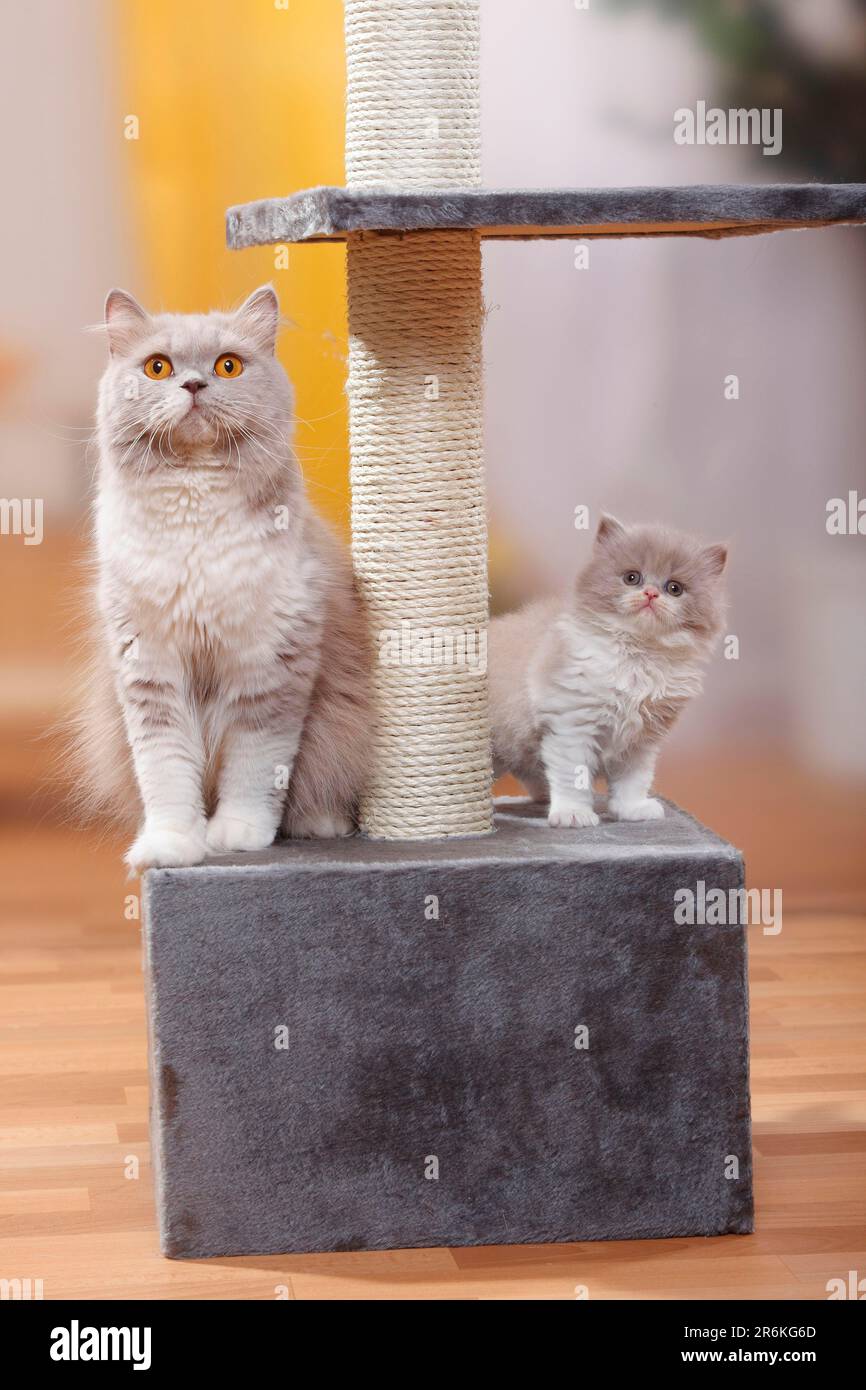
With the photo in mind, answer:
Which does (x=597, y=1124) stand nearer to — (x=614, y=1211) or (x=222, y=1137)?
(x=614, y=1211)

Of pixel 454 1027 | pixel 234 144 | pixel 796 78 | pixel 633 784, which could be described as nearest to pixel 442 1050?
pixel 454 1027

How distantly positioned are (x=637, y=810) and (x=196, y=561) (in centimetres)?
61

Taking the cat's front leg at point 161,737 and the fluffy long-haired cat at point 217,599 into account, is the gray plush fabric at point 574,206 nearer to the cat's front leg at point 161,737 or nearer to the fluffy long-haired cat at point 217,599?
the fluffy long-haired cat at point 217,599

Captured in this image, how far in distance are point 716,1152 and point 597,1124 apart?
0.13 meters

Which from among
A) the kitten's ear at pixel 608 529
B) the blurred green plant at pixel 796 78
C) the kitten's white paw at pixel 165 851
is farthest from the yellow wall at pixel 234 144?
the kitten's white paw at pixel 165 851

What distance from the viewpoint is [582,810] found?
2.02 m

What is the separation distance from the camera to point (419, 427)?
1928mm

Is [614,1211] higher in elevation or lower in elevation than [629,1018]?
lower

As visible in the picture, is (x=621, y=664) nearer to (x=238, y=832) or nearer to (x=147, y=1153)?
(x=238, y=832)

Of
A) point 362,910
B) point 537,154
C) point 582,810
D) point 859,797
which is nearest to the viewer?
point 362,910

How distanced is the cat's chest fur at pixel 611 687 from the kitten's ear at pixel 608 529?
0.11m

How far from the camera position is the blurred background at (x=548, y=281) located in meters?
3.03

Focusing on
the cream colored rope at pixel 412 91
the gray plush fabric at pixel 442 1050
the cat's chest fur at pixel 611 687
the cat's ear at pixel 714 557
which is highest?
the cream colored rope at pixel 412 91

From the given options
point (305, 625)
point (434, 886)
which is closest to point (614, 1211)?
point (434, 886)
